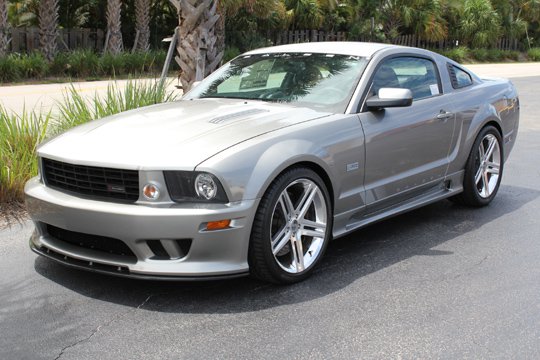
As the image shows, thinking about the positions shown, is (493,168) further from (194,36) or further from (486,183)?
(194,36)

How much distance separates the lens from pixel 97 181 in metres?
4.39

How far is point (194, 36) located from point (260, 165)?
6140 mm

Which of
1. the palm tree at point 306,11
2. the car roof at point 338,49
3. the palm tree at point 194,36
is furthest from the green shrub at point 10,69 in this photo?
the car roof at point 338,49

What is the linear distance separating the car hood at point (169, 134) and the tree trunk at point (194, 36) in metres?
4.79

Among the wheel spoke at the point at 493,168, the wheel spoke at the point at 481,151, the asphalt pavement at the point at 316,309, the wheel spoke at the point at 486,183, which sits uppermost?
the wheel spoke at the point at 481,151

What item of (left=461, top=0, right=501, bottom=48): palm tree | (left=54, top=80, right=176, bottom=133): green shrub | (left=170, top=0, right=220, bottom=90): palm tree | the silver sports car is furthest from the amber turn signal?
(left=461, top=0, right=501, bottom=48): palm tree

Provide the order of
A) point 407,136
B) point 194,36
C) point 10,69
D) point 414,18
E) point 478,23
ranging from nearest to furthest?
point 407,136, point 194,36, point 10,69, point 414,18, point 478,23

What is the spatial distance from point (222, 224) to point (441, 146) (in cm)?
260

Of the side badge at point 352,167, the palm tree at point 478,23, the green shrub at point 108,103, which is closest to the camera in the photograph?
the side badge at point 352,167

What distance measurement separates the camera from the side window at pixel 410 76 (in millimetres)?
5681

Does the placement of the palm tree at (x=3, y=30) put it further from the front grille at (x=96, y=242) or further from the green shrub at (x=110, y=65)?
the front grille at (x=96, y=242)

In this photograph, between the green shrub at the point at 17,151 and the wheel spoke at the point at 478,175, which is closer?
the green shrub at the point at 17,151

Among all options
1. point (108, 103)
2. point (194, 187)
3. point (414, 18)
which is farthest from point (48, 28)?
point (194, 187)

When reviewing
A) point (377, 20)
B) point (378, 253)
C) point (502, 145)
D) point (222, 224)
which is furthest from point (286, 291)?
point (377, 20)
